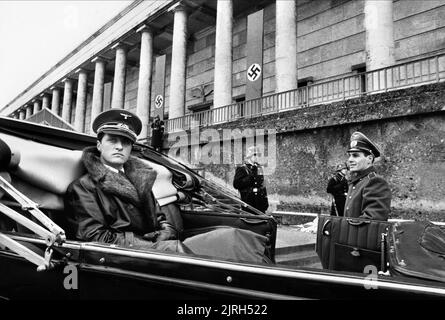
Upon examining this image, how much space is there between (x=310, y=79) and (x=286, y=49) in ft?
11.3

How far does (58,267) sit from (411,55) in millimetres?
13520

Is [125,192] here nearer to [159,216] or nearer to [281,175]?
[159,216]

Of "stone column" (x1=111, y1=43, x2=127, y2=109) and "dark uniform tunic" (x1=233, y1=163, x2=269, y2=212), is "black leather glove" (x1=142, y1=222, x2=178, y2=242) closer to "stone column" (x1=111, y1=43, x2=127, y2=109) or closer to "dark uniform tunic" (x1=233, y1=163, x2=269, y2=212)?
"dark uniform tunic" (x1=233, y1=163, x2=269, y2=212)

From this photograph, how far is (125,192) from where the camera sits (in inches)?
89.7

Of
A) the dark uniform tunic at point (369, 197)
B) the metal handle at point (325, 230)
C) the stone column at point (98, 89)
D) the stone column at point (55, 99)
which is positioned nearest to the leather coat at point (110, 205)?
the metal handle at point (325, 230)

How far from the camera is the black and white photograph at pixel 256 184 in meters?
1.29

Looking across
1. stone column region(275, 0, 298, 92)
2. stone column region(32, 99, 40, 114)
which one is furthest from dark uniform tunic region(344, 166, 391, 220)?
stone column region(32, 99, 40, 114)

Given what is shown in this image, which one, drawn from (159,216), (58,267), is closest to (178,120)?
Result: (159,216)

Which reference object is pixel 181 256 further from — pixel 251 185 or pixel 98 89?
pixel 98 89

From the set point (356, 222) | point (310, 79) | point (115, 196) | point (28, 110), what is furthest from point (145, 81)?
point (28, 110)

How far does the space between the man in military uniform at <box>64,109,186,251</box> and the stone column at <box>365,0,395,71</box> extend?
8.59 metres

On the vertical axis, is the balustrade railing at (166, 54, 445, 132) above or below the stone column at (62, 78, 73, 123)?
below

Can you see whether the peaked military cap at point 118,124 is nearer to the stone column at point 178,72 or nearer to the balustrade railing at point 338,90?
the balustrade railing at point 338,90

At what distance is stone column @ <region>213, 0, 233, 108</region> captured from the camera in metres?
13.8
